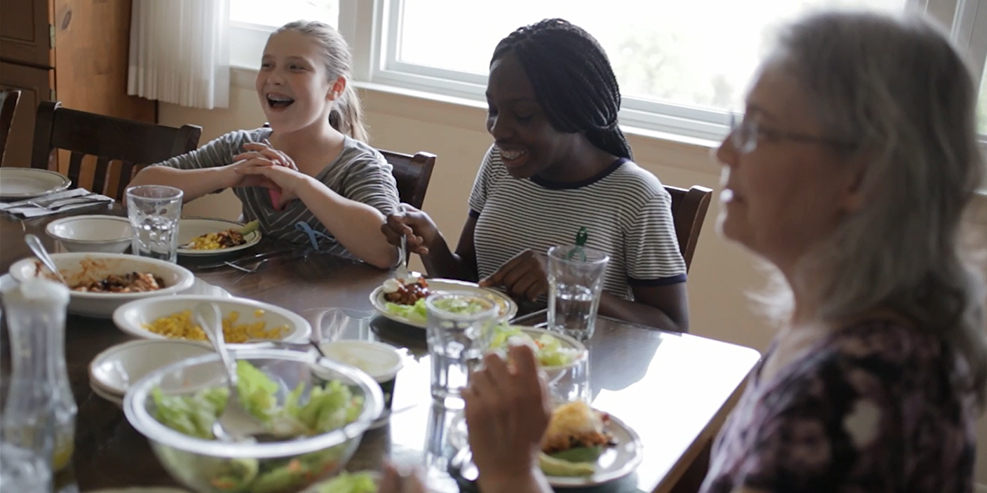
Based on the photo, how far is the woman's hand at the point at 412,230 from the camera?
177cm

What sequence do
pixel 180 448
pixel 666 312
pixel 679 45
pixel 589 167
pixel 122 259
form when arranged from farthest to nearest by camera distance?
1. pixel 679 45
2. pixel 589 167
3. pixel 666 312
4. pixel 122 259
5. pixel 180 448

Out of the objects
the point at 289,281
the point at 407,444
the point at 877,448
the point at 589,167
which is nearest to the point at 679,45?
the point at 589,167

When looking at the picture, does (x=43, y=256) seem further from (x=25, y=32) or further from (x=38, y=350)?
(x=25, y=32)

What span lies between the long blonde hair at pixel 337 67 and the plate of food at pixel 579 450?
1.39 metres

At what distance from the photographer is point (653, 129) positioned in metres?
3.00

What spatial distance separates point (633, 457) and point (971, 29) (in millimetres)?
2082

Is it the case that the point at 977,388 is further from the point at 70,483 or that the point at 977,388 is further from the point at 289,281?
the point at 289,281

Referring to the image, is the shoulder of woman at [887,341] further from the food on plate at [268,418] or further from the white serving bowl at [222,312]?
the white serving bowl at [222,312]

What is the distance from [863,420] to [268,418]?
1.87 ft

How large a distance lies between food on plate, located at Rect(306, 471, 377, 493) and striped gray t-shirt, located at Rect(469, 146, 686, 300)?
971mm

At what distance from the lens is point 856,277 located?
0.81 metres

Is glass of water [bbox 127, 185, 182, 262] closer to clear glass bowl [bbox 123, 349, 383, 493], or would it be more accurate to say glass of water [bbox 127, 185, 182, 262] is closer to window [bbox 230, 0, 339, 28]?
clear glass bowl [bbox 123, 349, 383, 493]

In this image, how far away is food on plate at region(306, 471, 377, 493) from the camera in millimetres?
861

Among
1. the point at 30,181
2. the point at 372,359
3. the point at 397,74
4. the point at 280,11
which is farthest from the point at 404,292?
the point at 280,11
